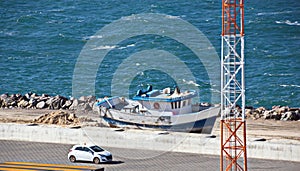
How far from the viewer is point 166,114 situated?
42.4 metres

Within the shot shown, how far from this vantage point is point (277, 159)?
3422 cm

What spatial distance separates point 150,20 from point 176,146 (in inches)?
2300

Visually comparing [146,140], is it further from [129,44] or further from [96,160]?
[129,44]

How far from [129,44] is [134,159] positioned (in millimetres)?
51739

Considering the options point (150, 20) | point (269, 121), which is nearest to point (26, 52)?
point (150, 20)

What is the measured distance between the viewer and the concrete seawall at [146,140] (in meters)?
34.3

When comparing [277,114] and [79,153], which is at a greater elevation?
[277,114]

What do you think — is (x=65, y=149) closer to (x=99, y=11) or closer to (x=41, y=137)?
(x=41, y=137)

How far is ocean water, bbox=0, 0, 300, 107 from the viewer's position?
69750mm

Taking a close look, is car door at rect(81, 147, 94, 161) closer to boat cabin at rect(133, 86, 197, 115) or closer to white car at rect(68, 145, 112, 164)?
white car at rect(68, 145, 112, 164)

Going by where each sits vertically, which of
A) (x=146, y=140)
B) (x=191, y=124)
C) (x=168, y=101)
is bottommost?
(x=146, y=140)

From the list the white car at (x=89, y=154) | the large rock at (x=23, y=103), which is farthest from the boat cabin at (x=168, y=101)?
the large rock at (x=23, y=103)

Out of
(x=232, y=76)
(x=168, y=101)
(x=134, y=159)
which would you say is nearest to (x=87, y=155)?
(x=134, y=159)

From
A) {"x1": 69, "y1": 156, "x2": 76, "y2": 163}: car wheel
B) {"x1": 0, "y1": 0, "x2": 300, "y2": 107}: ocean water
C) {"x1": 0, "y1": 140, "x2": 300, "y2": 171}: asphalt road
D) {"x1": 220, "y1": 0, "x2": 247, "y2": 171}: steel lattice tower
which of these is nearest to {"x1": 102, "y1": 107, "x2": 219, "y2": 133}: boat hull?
{"x1": 0, "y1": 140, "x2": 300, "y2": 171}: asphalt road
